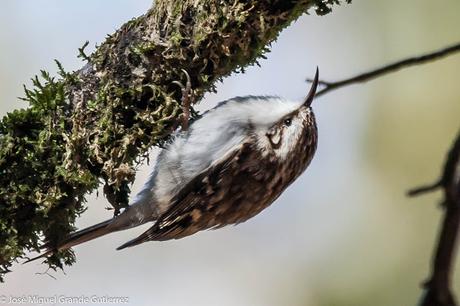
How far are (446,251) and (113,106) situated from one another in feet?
6.28

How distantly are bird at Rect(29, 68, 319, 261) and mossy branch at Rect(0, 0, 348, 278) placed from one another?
0.16 metres

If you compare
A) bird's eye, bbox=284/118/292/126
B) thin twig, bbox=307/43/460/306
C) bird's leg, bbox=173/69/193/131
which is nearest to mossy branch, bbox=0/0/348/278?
bird's leg, bbox=173/69/193/131

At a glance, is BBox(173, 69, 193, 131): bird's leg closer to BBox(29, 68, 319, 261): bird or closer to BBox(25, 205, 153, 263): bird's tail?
BBox(29, 68, 319, 261): bird

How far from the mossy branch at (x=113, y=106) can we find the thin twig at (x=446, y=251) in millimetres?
1800

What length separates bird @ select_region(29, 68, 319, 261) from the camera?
2.79m

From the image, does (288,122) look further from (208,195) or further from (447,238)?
(447,238)

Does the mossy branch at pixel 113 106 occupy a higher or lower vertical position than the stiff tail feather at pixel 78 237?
higher

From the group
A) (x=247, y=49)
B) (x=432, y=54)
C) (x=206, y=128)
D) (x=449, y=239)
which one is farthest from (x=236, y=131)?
(x=449, y=239)

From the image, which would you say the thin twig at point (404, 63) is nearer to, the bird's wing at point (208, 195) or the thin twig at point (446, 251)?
the thin twig at point (446, 251)

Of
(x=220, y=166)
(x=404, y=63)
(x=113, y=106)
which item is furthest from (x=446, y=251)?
(x=220, y=166)

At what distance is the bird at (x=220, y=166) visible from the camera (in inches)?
110

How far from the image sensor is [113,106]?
8.34 ft

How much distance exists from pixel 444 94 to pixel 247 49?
241cm

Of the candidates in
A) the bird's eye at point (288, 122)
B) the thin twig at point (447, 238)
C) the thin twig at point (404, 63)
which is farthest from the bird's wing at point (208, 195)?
the thin twig at point (447, 238)
